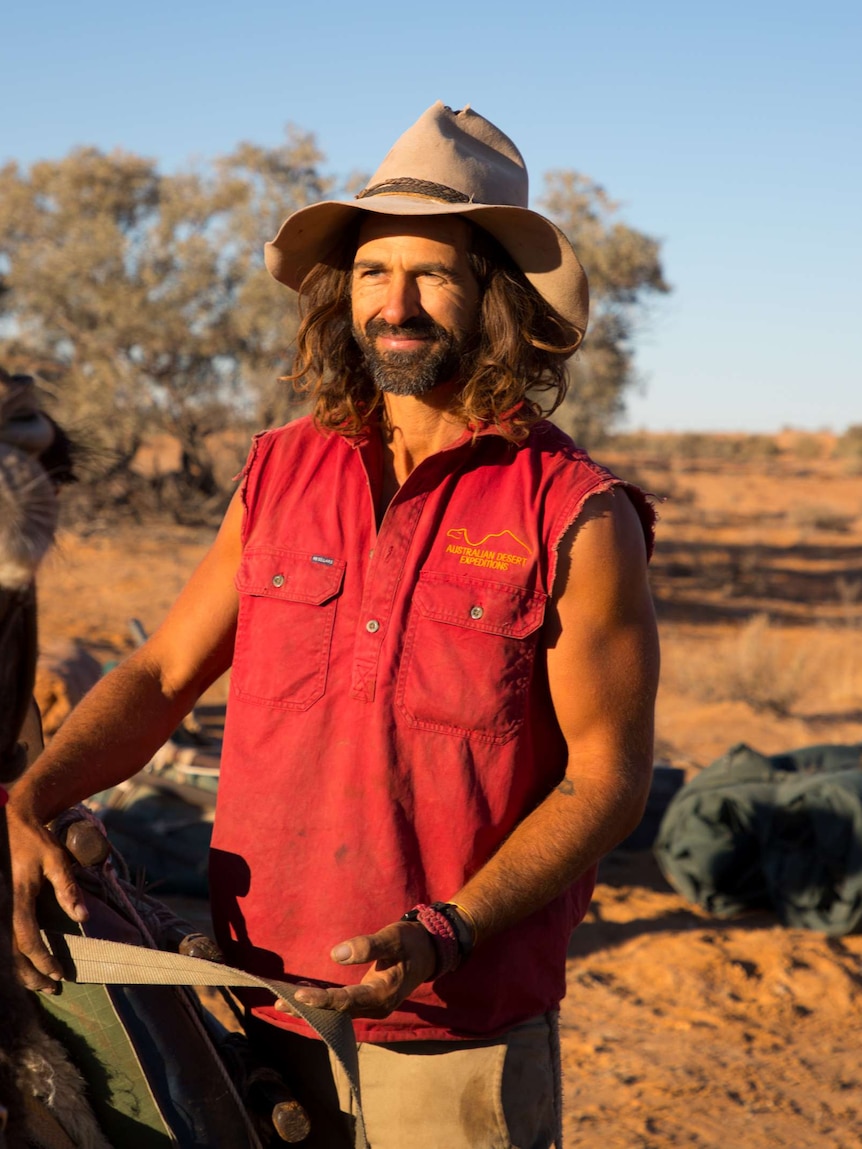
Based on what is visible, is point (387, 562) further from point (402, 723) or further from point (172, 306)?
point (172, 306)

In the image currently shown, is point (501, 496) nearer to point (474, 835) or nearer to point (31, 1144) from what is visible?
point (474, 835)

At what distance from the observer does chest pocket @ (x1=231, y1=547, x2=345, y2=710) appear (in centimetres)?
215

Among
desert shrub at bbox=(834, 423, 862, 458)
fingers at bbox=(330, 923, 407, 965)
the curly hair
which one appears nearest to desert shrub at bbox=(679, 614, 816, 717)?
the curly hair

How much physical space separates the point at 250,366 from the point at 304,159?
9.30ft

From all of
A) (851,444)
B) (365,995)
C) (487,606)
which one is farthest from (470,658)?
(851,444)

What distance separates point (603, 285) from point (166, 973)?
16803 millimetres

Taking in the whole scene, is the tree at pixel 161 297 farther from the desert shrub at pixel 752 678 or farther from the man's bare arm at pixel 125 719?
the man's bare arm at pixel 125 719

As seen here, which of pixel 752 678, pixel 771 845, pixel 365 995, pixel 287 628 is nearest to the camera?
pixel 365 995

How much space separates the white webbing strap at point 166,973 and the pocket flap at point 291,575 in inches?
26.9

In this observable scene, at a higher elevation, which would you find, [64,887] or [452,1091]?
[64,887]

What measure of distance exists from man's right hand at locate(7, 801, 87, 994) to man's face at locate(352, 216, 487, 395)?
40.5 inches

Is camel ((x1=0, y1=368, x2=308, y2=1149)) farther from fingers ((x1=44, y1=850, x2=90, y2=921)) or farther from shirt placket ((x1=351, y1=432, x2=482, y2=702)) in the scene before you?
shirt placket ((x1=351, y1=432, x2=482, y2=702))

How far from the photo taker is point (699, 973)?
17.3ft

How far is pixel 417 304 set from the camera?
7.67 ft
